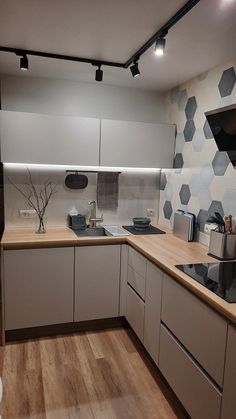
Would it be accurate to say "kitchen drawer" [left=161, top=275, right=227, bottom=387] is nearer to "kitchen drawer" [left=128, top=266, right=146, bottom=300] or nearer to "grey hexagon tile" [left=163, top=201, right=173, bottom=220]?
"kitchen drawer" [left=128, top=266, right=146, bottom=300]

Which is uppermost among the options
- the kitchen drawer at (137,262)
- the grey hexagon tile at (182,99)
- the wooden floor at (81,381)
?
the grey hexagon tile at (182,99)

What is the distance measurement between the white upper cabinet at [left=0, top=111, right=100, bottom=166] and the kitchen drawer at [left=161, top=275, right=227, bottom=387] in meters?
1.42

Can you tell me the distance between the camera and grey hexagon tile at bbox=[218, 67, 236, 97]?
6.99 feet

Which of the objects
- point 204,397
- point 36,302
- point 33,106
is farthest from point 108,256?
point 33,106

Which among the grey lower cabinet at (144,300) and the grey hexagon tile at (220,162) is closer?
the grey lower cabinet at (144,300)

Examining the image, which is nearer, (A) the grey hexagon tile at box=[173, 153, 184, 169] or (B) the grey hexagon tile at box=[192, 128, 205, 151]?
(B) the grey hexagon tile at box=[192, 128, 205, 151]

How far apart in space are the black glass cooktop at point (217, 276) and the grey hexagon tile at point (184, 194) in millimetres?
869

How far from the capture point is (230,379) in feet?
4.34

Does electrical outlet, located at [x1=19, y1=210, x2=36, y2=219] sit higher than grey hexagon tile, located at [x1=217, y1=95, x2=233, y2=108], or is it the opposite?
grey hexagon tile, located at [x1=217, y1=95, x2=233, y2=108]

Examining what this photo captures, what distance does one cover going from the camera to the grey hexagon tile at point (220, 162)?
86.8 inches

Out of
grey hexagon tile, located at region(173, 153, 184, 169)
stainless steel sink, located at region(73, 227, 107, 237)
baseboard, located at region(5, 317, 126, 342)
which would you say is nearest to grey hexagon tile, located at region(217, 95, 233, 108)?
grey hexagon tile, located at region(173, 153, 184, 169)

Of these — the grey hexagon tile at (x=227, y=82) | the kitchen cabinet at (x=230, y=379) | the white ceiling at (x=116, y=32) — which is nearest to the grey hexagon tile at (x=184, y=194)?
the grey hexagon tile at (x=227, y=82)

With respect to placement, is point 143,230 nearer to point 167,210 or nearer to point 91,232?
point 167,210

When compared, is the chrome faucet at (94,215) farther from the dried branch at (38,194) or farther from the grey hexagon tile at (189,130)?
the grey hexagon tile at (189,130)
